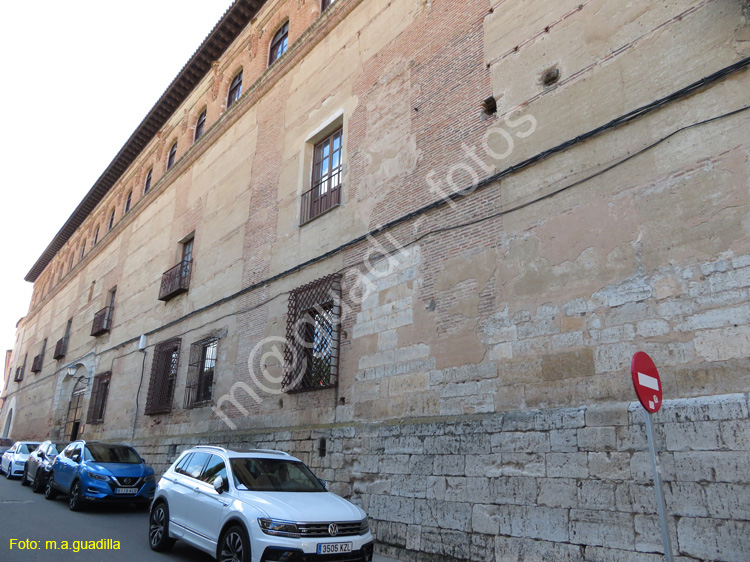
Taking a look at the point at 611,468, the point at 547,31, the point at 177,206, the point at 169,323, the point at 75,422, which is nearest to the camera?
the point at 611,468

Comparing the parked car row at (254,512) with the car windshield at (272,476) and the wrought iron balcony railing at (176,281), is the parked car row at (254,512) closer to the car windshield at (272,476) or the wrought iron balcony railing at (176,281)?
the car windshield at (272,476)

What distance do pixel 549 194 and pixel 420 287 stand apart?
2.29 m

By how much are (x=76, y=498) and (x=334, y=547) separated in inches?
257

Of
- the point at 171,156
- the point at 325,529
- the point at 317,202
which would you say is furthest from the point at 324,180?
the point at 171,156

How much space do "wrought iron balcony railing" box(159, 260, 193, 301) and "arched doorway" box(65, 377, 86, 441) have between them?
7.59 m

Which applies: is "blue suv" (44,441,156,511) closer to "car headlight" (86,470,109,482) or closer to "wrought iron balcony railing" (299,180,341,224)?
"car headlight" (86,470,109,482)

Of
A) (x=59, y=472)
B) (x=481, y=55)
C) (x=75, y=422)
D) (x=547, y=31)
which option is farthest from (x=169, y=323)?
(x=547, y=31)

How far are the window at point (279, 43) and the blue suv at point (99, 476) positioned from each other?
1032cm

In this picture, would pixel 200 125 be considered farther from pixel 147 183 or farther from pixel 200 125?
pixel 147 183

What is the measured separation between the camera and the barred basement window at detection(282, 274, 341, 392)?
9500mm

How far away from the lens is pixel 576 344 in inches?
243

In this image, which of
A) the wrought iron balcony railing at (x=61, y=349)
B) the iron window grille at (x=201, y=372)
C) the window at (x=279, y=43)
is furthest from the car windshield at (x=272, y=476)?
the wrought iron balcony railing at (x=61, y=349)

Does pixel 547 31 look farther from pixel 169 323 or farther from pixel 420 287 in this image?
pixel 169 323

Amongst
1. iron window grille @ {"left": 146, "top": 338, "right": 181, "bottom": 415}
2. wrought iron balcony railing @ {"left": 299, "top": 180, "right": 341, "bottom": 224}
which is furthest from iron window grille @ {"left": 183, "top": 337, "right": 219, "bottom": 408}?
wrought iron balcony railing @ {"left": 299, "top": 180, "right": 341, "bottom": 224}
